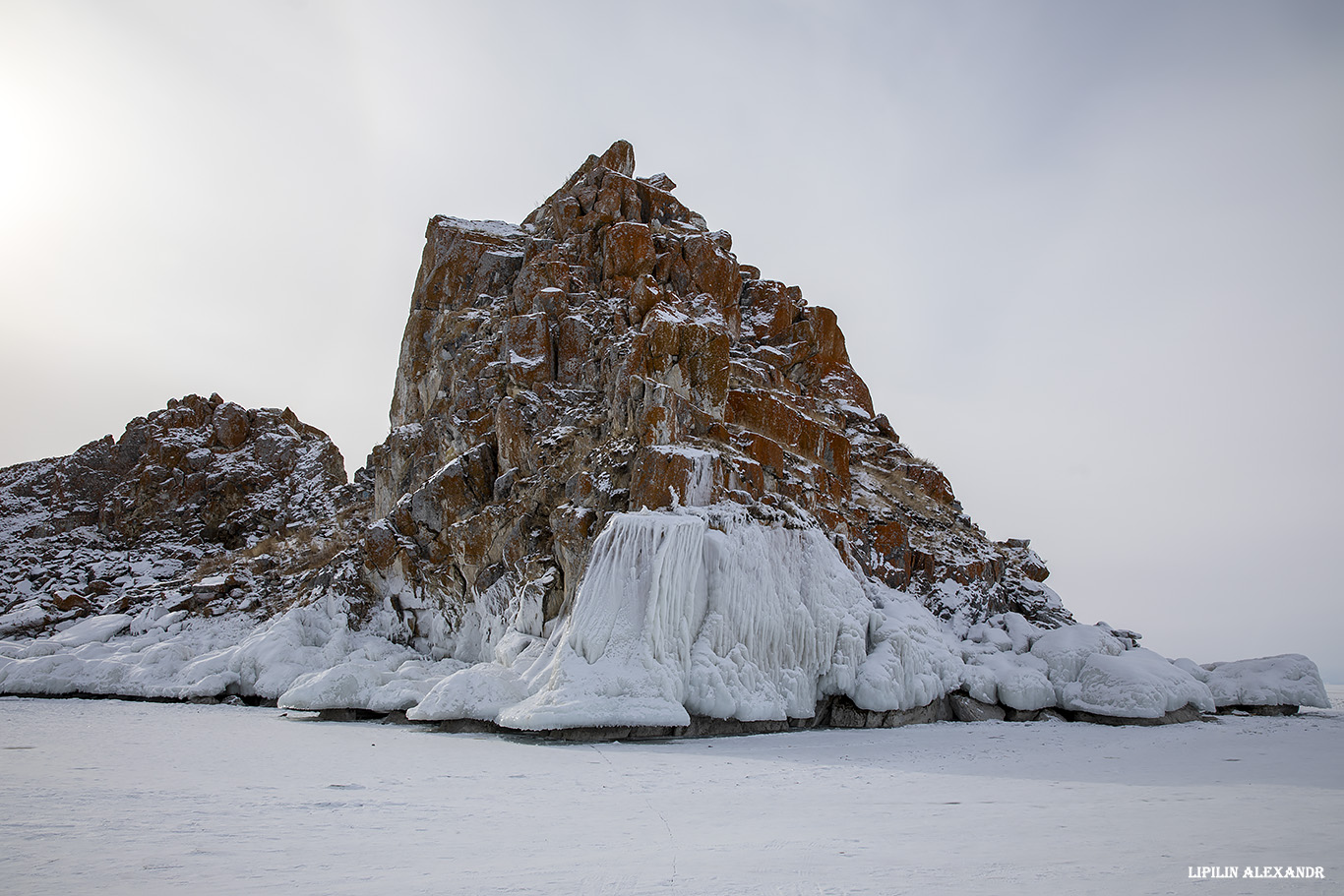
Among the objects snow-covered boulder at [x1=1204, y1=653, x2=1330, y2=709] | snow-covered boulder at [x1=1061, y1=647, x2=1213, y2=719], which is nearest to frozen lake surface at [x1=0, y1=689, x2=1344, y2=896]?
snow-covered boulder at [x1=1061, y1=647, x2=1213, y2=719]

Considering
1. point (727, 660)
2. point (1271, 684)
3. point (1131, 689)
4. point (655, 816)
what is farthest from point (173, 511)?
point (1271, 684)

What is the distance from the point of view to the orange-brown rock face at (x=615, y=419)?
2709cm

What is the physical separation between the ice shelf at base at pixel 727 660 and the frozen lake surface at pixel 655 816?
8.50 feet

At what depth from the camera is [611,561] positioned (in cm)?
2211

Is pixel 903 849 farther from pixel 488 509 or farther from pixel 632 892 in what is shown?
pixel 488 509

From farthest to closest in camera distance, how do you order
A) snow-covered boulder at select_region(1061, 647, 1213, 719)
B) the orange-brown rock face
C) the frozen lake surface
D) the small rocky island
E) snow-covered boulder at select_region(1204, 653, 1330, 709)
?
1. snow-covered boulder at select_region(1204, 653, 1330, 709)
2. the orange-brown rock face
3. snow-covered boulder at select_region(1061, 647, 1213, 719)
4. the small rocky island
5. the frozen lake surface

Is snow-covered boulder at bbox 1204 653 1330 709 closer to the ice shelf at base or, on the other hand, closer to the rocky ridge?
the ice shelf at base

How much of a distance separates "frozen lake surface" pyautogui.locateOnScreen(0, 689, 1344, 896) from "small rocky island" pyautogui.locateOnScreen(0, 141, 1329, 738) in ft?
13.8

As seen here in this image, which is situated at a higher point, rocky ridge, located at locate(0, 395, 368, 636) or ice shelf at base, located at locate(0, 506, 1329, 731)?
rocky ridge, located at locate(0, 395, 368, 636)

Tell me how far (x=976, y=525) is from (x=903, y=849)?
34.9m

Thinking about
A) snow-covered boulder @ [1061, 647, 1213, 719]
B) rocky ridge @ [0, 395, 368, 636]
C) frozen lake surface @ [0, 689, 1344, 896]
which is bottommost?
frozen lake surface @ [0, 689, 1344, 896]

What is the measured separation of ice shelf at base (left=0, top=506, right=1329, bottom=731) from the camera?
826 inches

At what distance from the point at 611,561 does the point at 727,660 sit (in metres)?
4.60

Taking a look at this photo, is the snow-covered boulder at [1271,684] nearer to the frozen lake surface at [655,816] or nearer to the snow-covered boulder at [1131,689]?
the snow-covered boulder at [1131,689]
